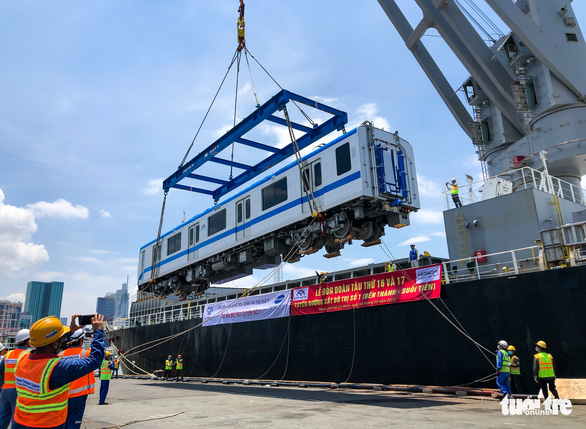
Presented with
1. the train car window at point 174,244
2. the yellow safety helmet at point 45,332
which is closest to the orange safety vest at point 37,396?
the yellow safety helmet at point 45,332

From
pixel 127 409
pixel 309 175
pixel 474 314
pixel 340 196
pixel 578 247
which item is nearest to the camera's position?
pixel 127 409

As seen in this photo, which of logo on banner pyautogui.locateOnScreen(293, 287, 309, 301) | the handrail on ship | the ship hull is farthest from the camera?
logo on banner pyautogui.locateOnScreen(293, 287, 309, 301)

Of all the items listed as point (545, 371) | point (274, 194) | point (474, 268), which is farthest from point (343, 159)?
point (545, 371)

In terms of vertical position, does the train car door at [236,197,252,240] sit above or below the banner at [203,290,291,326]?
above

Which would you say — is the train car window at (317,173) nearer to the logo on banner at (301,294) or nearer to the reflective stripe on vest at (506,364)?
the logo on banner at (301,294)

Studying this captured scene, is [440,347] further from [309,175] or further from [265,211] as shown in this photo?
[265,211]

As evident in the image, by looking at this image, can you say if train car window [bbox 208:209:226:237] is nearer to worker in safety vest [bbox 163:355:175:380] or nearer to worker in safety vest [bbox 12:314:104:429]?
worker in safety vest [bbox 163:355:175:380]

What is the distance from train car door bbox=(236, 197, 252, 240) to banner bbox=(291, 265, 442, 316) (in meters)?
3.38

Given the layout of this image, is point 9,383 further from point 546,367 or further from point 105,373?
point 546,367

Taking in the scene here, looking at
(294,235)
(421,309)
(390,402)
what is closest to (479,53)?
(294,235)

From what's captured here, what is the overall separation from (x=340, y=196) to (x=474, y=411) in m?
6.87

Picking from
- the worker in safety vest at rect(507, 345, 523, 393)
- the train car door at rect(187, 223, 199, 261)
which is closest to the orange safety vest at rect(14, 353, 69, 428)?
the worker in safety vest at rect(507, 345, 523, 393)

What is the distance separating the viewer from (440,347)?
1090 centimetres

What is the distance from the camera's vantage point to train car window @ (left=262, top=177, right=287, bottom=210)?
49.6 ft
